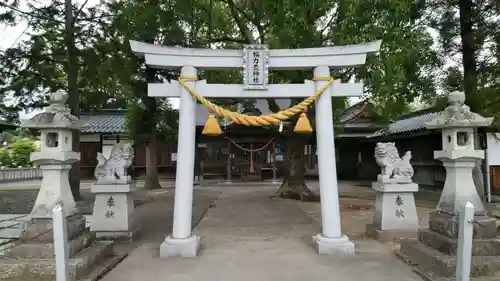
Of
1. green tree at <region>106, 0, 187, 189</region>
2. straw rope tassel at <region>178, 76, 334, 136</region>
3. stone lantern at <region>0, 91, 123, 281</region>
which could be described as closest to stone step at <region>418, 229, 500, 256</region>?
straw rope tassel at <region>178, 76, 334, 136</region>

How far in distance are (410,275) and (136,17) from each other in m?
8.63

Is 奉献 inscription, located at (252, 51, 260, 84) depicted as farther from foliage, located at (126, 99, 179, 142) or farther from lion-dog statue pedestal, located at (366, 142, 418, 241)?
foliage, located at (126, 99, 179, 142)

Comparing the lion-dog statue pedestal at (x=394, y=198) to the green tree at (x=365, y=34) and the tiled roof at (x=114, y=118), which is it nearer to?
the green tree at (x=365, y=34)

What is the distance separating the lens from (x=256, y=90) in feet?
21.7

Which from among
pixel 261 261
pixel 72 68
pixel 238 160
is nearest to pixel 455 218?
pixel 261 261

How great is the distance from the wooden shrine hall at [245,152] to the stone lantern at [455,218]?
16.8 m

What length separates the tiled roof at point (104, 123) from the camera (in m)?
25.0

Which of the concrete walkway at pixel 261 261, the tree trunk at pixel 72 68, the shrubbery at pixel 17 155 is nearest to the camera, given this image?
the concrete walkway at pixel 261 261

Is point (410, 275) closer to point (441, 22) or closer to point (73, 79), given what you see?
point (441, 22)

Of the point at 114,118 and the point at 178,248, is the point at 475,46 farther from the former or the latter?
the point at 114,118

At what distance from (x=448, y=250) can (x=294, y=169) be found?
9.70 meters

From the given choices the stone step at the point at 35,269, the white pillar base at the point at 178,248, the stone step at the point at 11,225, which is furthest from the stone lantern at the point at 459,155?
the stone step at the point at 11,225

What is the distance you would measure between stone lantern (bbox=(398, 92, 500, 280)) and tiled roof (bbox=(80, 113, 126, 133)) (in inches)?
799

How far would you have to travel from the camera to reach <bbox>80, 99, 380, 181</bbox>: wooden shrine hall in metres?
23.8
